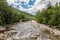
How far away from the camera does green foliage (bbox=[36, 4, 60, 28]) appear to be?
44156 millimetres

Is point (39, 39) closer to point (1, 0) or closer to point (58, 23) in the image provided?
point (58, 23)

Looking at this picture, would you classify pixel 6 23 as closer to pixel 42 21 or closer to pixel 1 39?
pixel 42 21

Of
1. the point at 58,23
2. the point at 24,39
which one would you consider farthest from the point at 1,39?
the point at 58,23

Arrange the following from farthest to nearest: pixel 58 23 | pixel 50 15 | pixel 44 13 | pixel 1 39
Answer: pixel 44 13 < pixel 50 15 < pixel 58 23 < pixel 1 39

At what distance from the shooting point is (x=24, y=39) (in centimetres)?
2944

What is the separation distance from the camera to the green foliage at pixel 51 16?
44.2 m

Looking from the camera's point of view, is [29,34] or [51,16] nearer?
[29,34]

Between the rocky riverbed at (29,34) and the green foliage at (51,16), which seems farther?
the green foliage at (51,16)

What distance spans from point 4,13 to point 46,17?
9.60 m

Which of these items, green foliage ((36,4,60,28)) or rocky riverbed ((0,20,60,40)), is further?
green foliage ((36,4,60,28))

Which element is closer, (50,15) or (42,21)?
(50,15)

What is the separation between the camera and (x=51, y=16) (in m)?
46.2

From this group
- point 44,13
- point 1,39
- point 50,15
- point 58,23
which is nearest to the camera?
point 1,39

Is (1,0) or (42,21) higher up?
(1,0)
